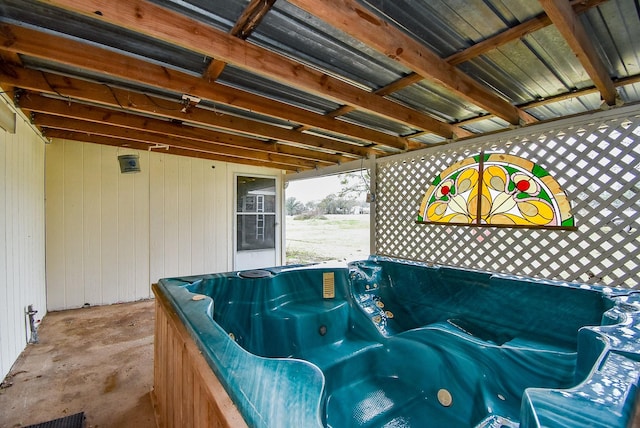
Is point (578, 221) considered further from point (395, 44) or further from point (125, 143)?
point (125, 143)

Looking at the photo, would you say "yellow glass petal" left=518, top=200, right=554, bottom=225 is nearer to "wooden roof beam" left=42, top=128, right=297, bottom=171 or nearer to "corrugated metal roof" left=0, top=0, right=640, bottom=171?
"corrugated metal roof" left=0, top=0, right=640, bottom=171

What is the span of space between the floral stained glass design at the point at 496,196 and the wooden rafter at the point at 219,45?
1349mm

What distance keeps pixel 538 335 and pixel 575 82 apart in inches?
68.1

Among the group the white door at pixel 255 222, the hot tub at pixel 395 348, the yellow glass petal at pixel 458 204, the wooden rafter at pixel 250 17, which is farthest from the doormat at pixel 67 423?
the yellow glass petal at pixel 458 204

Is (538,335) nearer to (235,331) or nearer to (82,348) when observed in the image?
(235,331)

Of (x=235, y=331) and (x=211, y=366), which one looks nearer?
(x=211, y=366)

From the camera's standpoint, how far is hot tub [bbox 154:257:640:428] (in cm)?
72

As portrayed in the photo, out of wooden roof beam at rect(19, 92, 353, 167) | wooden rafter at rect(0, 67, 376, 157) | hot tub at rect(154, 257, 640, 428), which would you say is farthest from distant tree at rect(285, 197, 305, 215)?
hot tub at rect(154, 257, 640, 428)

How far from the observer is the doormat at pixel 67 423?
145 centimetres

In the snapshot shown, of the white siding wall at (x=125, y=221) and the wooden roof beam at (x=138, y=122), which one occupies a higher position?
the wooden roof beam at (x=138, y=122)

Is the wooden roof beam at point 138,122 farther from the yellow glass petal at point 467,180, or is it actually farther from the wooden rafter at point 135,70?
the yellow glass petal at point 467,180

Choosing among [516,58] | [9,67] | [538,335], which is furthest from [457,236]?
[9,67]

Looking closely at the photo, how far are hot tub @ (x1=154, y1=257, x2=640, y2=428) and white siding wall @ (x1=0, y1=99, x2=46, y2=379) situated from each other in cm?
127

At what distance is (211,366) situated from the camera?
33.8 inches
